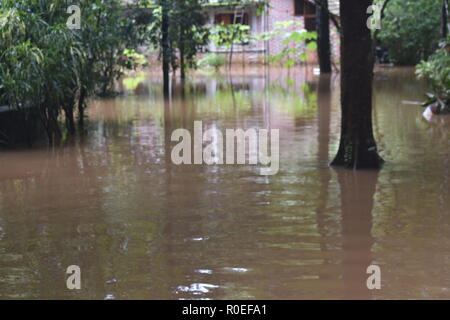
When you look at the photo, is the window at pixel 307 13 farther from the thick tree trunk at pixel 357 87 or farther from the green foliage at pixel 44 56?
the thick tree trunk at pixel 357 87

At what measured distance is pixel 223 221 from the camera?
7.93 metres

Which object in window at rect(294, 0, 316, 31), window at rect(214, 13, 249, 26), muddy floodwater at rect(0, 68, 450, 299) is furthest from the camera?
window at rect(214, 13, 249, 26)

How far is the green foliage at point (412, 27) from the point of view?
33.8 metres

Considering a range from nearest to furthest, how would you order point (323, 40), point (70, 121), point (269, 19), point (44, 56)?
point (44, 56), point (70, 121), point (323, 40), point (269, 19)

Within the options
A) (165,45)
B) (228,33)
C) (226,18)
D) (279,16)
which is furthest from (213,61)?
(165,45)

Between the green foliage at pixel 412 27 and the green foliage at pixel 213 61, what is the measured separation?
28.1 feet

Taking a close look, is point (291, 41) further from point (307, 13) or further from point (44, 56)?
point (44, 56)

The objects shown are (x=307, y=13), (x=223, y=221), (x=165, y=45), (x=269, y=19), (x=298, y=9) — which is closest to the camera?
(x=223, y=221)

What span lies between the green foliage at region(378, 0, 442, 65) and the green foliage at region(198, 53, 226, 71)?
337 inches

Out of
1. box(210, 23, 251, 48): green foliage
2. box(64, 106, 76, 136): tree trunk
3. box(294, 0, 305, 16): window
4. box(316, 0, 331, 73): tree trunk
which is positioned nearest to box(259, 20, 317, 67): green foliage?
box(294, 0, 305, 16): window

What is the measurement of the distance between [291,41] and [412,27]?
28.6 ft

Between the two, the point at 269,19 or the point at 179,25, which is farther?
the point at 269,19

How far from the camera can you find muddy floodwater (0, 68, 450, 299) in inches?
236

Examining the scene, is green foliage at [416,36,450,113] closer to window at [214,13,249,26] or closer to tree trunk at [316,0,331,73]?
tree trunk at [316,0,331,73]
